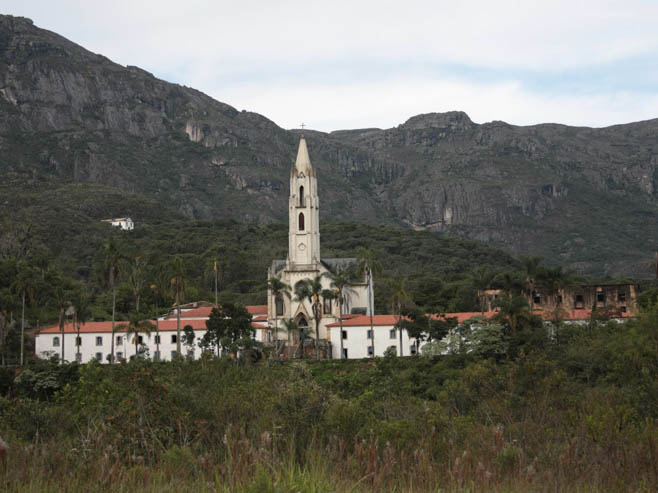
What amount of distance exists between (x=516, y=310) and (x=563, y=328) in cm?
548

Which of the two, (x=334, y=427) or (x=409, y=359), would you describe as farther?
(x=409, y=359)

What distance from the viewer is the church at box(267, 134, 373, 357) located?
78938 mm

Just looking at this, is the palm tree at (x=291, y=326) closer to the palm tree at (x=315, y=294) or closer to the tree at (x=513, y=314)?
the palm tree at (x=315, y=294)

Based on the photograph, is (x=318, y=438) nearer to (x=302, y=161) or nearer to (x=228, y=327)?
(x=228, y=327)

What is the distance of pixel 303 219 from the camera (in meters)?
86.7

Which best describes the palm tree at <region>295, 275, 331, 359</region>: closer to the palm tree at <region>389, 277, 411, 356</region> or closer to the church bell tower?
the church bell tower

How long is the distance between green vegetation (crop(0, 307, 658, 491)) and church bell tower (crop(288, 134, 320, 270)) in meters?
39.3

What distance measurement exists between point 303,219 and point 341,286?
14.0 metres

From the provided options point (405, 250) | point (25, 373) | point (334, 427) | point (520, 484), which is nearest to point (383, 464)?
point (520, 484)

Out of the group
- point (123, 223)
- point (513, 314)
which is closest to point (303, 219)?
point (513, 314)

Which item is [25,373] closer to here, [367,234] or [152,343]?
[152,343]

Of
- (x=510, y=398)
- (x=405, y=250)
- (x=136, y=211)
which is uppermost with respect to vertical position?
(x=136, y=211)

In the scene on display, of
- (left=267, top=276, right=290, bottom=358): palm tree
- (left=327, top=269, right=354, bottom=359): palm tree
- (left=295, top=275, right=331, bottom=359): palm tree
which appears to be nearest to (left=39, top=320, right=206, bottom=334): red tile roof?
(left=267, top=276, right=290, bottom=358): palm tree

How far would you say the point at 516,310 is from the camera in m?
59.6
